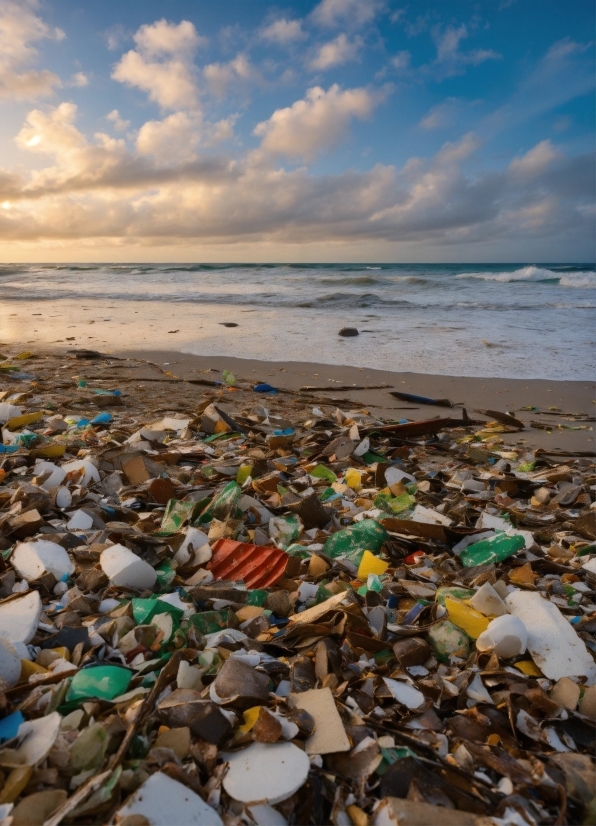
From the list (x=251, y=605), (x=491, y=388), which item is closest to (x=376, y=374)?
(x=491, y=388)

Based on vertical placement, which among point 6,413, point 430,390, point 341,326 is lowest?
point 430,390

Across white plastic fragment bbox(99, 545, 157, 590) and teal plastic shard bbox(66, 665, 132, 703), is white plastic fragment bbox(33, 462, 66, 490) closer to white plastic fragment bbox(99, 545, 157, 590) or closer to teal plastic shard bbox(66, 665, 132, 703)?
white plastic fragment bbox(99, 545, 157, 590)

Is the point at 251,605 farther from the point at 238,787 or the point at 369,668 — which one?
the point at 238,787

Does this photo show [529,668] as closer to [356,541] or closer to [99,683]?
[356,541]

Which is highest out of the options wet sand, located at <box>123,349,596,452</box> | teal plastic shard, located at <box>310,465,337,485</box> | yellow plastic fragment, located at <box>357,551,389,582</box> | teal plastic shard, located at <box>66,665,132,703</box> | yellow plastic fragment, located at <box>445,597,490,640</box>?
teal plastic shard, located at <box>66,665,132,703</box>

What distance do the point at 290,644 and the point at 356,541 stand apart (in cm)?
70

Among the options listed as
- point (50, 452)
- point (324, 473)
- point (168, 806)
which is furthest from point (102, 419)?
point (168, 806)

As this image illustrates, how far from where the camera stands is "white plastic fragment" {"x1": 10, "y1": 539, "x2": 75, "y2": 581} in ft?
6.13

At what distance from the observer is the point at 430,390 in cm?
552

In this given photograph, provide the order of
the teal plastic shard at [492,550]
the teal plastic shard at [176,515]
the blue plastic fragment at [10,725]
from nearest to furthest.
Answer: the blue plastic fragment at [10,725]
the teal plastic shard at [492,550]
the teal plastic shard at [176,515]

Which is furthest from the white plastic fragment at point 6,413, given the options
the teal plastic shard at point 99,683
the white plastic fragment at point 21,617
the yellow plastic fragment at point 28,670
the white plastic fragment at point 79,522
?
the teal plastic shard at point 99,683

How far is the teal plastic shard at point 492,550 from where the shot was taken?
6.94ft

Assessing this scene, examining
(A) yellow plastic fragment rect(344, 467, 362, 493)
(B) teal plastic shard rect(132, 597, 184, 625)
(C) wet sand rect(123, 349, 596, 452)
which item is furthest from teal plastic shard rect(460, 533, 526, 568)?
(C) wet sand rect(123, 349, 596, 452)

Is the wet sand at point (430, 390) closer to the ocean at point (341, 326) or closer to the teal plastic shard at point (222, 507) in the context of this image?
the ocean at point (341, 326)
